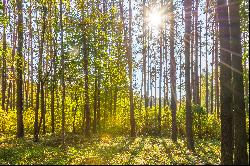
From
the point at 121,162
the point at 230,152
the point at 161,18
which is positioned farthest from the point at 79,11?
the point at 230,152

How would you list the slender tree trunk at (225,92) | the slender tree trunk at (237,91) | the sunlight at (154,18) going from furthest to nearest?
the sunlight at (154,18) → the slender tree trunk at (225,92) → the slender tree trunk at (237,91)

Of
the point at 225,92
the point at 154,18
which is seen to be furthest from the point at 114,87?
the point at 225,92

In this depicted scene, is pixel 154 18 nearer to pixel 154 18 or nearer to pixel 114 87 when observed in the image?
pixel 154 18

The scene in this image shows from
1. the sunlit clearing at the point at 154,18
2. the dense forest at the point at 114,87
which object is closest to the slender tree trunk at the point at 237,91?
the dense forest at the point at 114,87

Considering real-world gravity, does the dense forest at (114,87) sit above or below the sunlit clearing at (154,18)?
below

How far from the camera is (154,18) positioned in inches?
1400

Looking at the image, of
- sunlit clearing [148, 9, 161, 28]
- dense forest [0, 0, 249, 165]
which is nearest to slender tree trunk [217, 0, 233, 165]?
dense forest [0, 0, 249, 165]

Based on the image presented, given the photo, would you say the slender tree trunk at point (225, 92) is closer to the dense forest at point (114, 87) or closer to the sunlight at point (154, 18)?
the dense forest at point (114, 87)

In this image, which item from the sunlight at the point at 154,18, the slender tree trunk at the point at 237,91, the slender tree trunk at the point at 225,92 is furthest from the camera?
the sunlight at the point at 154,18

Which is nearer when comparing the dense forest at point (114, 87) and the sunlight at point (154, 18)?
the dense forest at point (114, 87)

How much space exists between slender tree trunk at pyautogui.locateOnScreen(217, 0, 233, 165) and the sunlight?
19962 millimetres

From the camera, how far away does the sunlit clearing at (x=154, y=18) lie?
33844 millimetres

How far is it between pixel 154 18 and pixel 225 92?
23.6 m

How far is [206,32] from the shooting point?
37750 mm
